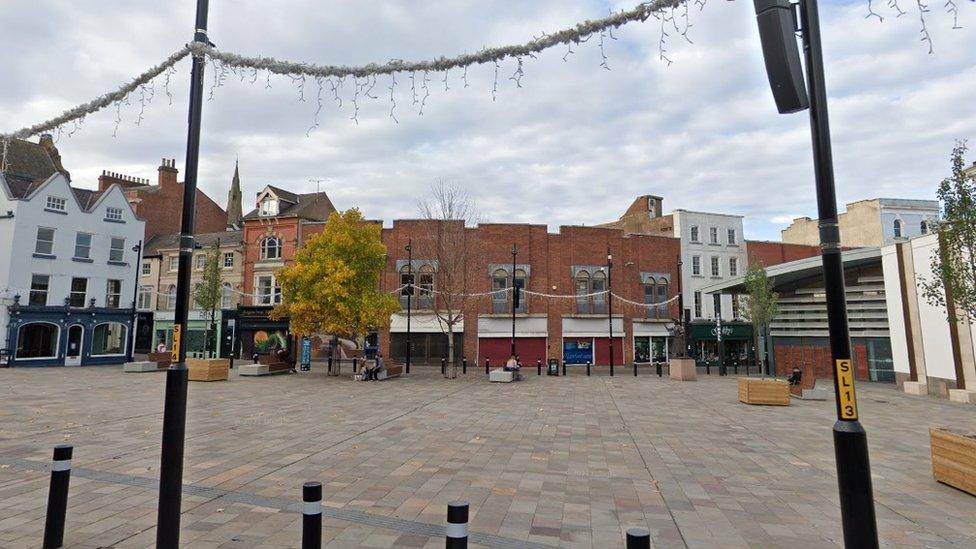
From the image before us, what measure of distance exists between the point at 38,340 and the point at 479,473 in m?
36.8

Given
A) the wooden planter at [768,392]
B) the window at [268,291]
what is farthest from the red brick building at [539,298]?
the wooden planter at [768,392]

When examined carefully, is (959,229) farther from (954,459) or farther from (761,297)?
(761,297)

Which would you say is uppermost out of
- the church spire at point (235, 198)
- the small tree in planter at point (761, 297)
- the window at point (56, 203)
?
the church spire at point (235, 198)

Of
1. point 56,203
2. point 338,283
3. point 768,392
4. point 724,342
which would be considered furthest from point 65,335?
point 724,342

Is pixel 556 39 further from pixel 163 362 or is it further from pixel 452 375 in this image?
pixel 163 362

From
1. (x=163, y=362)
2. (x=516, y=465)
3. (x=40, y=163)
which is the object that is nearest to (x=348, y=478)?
(x=516, y=465)

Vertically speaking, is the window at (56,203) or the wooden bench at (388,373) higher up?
the window at (56,203)

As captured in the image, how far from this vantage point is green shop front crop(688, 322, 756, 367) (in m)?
40.5

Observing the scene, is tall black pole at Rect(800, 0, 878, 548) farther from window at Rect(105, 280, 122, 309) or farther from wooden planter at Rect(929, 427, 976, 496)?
window at Rect(105, 280, 122, 309)

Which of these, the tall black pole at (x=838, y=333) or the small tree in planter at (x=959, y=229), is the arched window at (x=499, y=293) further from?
the tall black pole at (x=838, y=333)

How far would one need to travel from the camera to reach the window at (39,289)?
3151cm

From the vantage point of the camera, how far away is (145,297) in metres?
44.2

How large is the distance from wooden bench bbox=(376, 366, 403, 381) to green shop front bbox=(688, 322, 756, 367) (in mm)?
24527

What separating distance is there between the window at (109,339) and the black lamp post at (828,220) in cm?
4190
